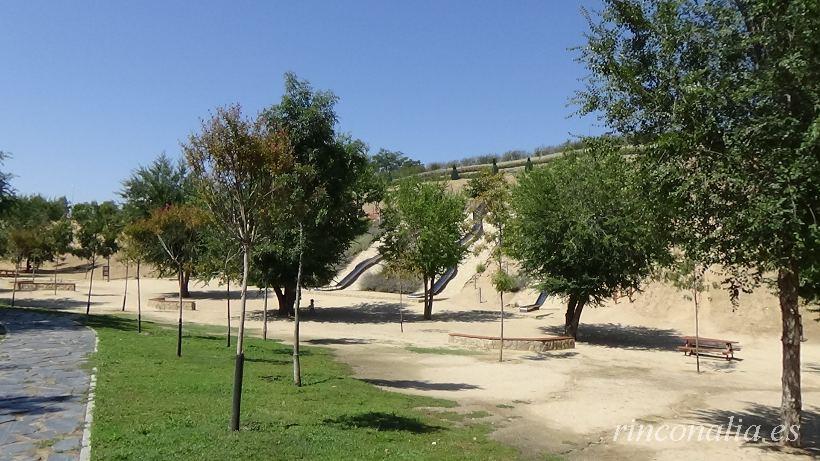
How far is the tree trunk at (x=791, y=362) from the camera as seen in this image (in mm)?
10305

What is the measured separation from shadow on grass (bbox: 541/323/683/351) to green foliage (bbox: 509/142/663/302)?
2486 millimetres

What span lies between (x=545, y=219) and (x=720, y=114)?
18.8 metres

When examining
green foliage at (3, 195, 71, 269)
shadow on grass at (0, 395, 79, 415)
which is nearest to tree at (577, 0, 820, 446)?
shadow on grass at (0, 395, 79, 415)

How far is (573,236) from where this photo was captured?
27297 mm

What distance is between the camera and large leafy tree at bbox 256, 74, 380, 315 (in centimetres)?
1446

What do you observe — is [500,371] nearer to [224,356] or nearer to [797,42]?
[224,356]

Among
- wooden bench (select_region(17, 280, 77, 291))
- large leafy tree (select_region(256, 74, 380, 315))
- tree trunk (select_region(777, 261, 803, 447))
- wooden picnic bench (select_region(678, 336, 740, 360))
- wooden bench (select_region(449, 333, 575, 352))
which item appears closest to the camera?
tree trunk (select_region(777, 261, 803, 447))

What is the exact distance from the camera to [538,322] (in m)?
37.0

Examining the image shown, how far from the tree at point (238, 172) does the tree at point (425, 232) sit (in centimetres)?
3016

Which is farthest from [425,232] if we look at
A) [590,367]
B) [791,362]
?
[791,362]

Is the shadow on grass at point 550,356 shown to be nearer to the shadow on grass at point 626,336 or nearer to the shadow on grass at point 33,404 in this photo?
the shadow on grass at point 626,336

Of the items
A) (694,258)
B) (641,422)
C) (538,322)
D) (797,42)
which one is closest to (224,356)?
(641,422)

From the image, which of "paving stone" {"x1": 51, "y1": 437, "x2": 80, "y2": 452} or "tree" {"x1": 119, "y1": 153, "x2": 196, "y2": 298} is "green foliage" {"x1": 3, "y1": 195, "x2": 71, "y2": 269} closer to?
"tree" {"x1": 119, "y1": 153, "x2": 196, "y2": 298}

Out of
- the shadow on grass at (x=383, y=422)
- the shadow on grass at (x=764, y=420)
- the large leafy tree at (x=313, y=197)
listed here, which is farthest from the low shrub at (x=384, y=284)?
the shadow on grass at (x=383, y=422)
